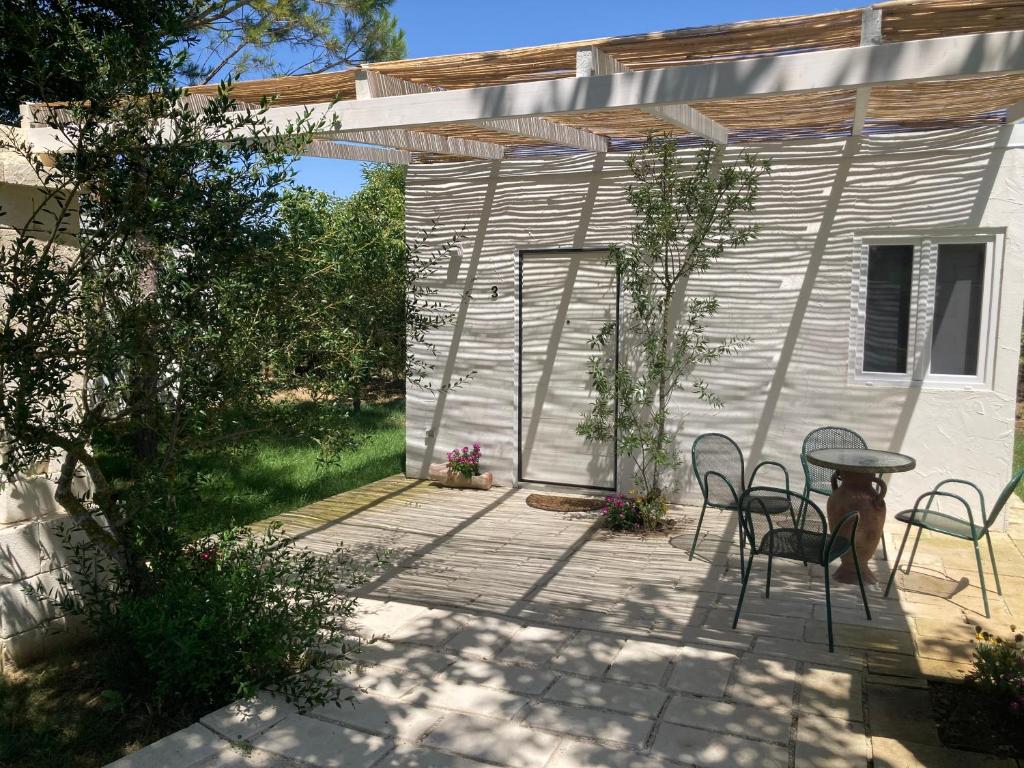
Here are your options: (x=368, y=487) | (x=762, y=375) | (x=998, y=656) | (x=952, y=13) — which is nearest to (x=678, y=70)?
(x=952, y=13)

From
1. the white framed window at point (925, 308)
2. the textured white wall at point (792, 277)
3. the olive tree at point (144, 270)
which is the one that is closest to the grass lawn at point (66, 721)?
the olive tree at point (144, 270)

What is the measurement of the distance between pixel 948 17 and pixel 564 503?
4.88 m

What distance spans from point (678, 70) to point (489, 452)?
4916mm

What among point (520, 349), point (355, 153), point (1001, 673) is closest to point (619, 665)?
point (1001, 673)

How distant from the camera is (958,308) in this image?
6539mm

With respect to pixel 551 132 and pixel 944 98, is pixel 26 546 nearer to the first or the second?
pixel 551 132

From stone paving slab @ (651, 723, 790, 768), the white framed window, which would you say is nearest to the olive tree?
stone paving slab @ (651, 723, 790, 768)

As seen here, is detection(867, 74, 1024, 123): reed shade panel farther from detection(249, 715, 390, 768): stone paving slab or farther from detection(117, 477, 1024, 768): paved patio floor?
detection(249, 715, 390, 768): stone paving slab

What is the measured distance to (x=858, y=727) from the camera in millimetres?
3482

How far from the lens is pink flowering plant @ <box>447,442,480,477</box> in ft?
26.8

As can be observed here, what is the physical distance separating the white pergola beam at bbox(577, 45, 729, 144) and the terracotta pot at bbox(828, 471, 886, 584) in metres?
2.48

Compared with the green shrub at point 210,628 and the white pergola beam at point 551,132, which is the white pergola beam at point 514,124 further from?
the green shrub at point 210,628

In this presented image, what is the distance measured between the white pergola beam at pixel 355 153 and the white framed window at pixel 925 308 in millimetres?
4202

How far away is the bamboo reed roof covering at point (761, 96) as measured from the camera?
4000 millimetres
